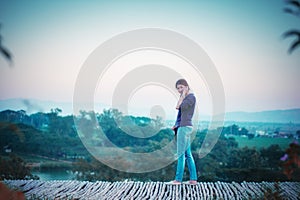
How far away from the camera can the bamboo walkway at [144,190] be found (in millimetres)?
5086

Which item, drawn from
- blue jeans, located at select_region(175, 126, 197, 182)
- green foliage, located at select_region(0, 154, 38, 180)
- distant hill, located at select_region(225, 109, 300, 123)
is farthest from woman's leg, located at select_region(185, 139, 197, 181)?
green foliage, located at select_region(0, 154, 38, 180)

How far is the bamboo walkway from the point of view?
200 inches

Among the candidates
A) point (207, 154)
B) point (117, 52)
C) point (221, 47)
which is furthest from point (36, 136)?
point (221, 47)

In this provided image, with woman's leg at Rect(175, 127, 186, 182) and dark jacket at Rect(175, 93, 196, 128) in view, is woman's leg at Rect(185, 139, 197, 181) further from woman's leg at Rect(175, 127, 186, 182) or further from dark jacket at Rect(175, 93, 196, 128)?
dark jacket at Rect(175, 93, 196, 128)

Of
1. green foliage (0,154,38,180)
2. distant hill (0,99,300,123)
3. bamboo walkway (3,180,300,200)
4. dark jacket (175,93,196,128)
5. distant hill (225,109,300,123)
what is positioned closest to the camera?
bamboo walkway (3,180,300,200)

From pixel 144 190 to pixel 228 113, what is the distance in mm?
3816

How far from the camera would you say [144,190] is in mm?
5500

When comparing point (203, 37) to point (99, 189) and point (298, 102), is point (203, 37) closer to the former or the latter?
point (298, 102)

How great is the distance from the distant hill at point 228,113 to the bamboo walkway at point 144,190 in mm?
2359

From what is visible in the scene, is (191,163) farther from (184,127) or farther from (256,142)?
(256,142)

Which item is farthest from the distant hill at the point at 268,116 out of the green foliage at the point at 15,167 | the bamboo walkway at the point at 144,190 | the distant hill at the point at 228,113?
the green foliage at the point at 15,167

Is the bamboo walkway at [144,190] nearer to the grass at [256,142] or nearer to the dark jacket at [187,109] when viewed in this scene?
the dark jacket at [187,109]

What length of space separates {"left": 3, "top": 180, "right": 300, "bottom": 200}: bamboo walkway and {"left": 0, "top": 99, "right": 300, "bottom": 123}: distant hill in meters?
2.36

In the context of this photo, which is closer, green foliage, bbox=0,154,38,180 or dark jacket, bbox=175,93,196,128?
dark jacket, bbox=175,93,196,128
